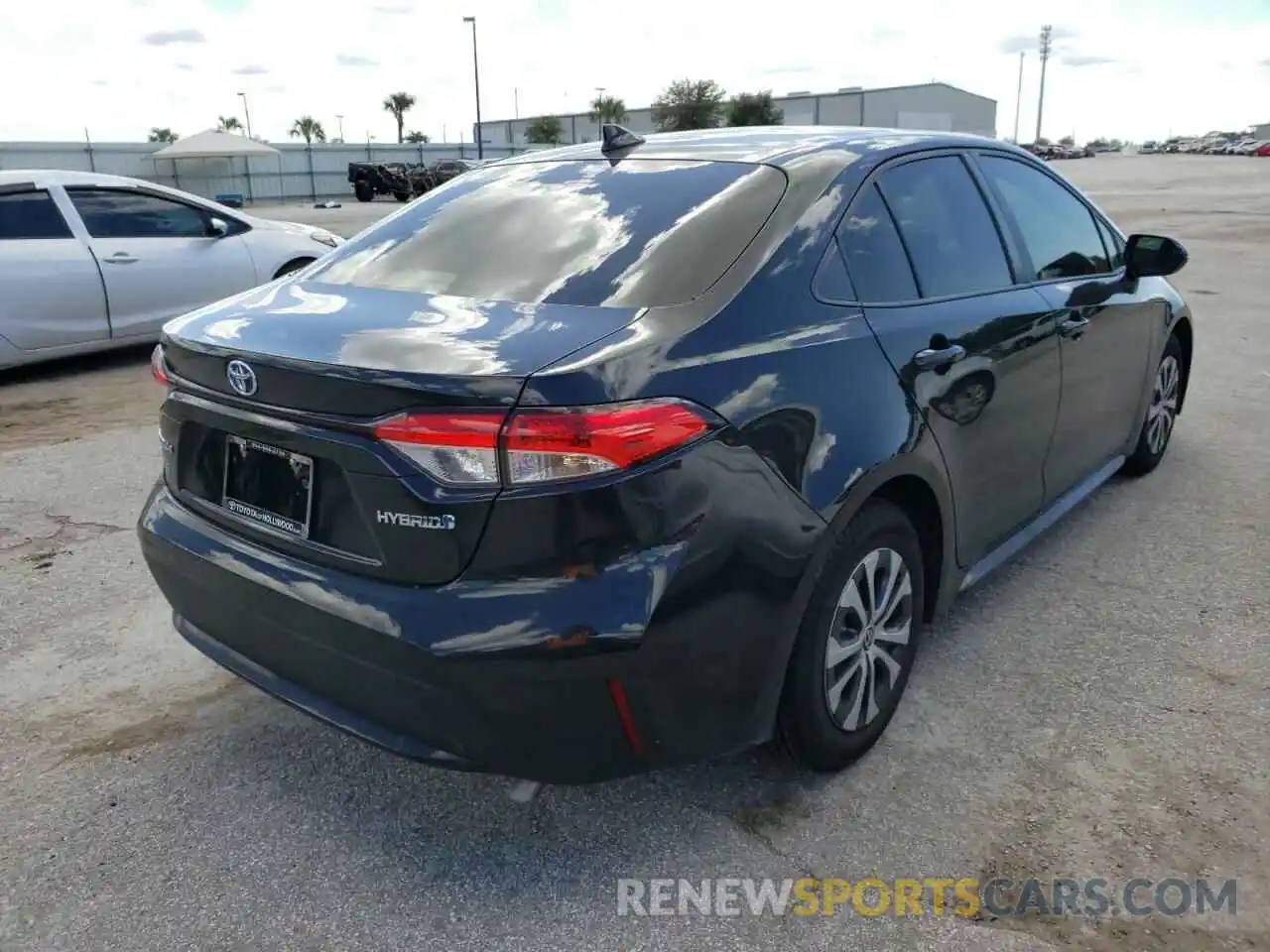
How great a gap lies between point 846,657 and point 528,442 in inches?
44.1

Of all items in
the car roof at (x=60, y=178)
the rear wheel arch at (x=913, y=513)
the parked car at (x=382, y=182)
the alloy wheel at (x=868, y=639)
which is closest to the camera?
the rear wheel arch at (x=913, y=513)

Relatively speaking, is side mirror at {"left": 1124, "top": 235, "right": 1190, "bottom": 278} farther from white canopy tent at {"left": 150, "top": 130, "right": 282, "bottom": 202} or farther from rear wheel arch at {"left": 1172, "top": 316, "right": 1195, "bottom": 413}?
white canopy tent at {"left": 150, "top": 130, "right": 282, "bottom": 202}

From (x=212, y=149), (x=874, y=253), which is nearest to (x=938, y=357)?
(x=874, y=253)

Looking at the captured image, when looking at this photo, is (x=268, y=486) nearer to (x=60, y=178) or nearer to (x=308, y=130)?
(x=60, y=178)

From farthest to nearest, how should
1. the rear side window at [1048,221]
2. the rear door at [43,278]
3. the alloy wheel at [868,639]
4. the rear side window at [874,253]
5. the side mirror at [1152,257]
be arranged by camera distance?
the rear door at [43,278] → the side mirror at [1152,257] → the rear side window at [1048,221] → the rear side window at [874,253] → the alloy wheel at [868,639]

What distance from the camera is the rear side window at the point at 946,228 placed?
298 cm

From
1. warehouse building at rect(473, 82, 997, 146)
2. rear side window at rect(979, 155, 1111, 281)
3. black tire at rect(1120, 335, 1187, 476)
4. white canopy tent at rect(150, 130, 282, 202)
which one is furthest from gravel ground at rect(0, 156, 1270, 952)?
warehouse building at rect(473, 82, 997, 146)

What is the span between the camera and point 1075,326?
368 centimetres

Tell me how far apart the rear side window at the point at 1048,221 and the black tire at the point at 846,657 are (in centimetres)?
140

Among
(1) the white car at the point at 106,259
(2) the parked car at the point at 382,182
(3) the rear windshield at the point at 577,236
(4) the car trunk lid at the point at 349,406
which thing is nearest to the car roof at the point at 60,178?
(1) the white car at the point at 106,259

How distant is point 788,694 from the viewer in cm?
247

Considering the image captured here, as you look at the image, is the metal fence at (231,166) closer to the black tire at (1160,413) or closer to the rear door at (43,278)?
the rear door at (43,278)

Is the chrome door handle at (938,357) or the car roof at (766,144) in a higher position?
the car roof at (766,144)

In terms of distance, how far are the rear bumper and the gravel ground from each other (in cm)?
39
